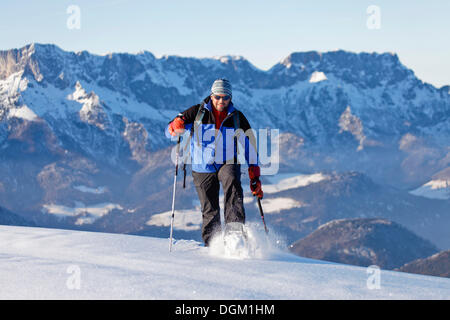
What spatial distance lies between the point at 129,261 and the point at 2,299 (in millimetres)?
3295

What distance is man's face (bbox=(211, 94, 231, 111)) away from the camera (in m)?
14.3

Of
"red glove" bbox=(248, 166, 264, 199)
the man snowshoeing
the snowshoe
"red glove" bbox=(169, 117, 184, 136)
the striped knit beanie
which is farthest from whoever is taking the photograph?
"red glove" bbox=(248, 166, 264, 199)

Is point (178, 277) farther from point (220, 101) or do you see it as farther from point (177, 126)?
point (220, 101)

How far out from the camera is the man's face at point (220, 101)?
1433 cm

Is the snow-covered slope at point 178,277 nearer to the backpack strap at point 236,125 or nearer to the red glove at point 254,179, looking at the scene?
the red glove at point 254,179

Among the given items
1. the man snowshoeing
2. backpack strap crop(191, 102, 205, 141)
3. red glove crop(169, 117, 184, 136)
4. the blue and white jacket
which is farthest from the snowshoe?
red glove crop(169, 117, 184, 136)

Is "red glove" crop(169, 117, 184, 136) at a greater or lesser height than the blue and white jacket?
greater

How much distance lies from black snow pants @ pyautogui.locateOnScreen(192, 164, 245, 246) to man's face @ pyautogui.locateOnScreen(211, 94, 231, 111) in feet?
5.07

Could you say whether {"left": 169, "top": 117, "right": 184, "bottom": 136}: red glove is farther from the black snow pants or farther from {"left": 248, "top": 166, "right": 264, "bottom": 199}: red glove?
{"left": 248, "top": 166, "right": 264, "bottom": 199}: red glove

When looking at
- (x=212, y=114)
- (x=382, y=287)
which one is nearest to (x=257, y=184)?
(x=212, y=114)

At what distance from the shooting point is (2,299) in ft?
27.4

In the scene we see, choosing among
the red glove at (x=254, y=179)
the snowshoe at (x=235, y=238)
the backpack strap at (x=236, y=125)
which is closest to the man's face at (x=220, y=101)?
the backpack strap at (x=236, y=125)

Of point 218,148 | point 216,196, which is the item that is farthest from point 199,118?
point 216,196
